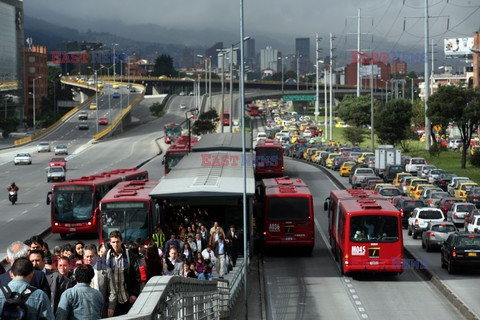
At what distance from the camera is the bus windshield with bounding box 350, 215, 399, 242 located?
30641 millimetres

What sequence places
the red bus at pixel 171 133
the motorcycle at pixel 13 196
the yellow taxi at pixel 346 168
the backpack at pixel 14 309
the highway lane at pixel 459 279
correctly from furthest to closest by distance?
1. the red bus at pixel 171 133
2. the yellow taxi at pixel 346 168
3. the motorcycle at pixel 13 196
4. the highway lane at pixel 459 279
5. the backpack at pixel 14 309

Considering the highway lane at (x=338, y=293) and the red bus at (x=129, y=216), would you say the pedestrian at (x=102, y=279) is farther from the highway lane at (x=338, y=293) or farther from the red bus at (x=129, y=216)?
the red bus at (x=129, y=216)

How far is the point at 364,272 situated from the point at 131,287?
17118mm

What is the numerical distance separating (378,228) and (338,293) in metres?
2.24

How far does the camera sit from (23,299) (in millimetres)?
9789

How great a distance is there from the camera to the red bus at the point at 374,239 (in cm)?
3066

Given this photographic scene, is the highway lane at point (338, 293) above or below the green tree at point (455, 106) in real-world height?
below

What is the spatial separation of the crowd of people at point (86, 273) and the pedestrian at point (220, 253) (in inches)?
41.2

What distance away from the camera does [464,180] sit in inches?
2325

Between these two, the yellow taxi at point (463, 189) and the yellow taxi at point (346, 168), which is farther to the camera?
the yellow taxi at point (346, 168)

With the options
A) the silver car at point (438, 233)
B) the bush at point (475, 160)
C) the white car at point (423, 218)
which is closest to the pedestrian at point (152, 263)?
the silver car at point (438, 233)

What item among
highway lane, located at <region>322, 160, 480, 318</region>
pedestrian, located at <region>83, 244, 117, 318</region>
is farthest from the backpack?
highway lane, located at <region>322, 160, 480, 318</region>

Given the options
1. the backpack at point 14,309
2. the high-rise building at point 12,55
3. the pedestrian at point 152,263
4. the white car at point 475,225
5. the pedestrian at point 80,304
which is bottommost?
the white car at point 475,225

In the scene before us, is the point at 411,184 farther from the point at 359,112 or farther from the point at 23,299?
the point at 359,112
